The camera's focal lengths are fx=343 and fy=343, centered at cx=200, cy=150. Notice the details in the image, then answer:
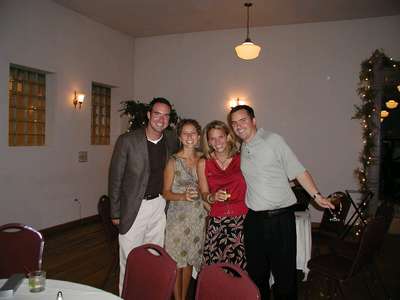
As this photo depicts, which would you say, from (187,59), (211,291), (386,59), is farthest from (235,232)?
(187,59)

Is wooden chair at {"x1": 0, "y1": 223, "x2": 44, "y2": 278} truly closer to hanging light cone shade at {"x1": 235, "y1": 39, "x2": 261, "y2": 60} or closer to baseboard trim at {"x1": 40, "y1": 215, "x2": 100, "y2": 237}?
baseboard trim at {"x1": 40, "y1": 215, "x2": 100, "y2": 237}

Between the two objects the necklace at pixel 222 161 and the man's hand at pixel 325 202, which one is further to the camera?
the necklace at pixel 222 161

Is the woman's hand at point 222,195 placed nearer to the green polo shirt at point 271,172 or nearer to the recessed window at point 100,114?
the green polo shirt at point 271,172

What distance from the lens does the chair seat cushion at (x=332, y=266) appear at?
2936 millimetres

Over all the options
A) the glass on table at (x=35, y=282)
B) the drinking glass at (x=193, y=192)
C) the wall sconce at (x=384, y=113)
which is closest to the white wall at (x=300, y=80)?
the wall sconce at (x=384, y=113)

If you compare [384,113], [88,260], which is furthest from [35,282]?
[384,113]

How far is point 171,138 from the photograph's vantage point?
3162mm

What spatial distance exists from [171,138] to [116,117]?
5015 mm

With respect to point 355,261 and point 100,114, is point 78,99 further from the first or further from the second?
point 355,261

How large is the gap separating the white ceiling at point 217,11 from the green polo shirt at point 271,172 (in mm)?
4106

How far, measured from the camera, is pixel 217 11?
6281 mm

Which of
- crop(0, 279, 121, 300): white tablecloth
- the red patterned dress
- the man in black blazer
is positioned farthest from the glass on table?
the red patterned dress

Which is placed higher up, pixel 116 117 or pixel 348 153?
pixel 116 117

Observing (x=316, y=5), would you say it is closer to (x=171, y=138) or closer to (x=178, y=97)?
(x=178, y=97)
